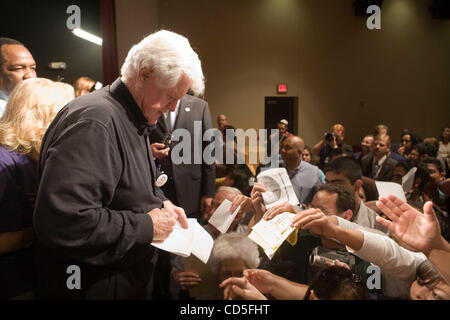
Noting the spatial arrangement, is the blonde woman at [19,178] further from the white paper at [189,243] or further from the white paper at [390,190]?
the white paper at [390,190]

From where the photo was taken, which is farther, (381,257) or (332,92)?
(332,92)

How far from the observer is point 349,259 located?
3.81ft

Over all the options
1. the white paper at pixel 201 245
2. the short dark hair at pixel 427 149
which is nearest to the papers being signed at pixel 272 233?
the white paper at pixel 201 245

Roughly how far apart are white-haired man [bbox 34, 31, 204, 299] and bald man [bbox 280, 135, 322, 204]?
130cm

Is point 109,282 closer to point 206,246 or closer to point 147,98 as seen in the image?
point 206,246

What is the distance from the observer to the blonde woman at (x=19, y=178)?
100 cm

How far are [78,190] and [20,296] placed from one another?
60cm

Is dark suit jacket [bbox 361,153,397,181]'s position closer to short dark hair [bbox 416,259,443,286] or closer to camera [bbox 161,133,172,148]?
short dark hair [bbox 416,259,443,286]

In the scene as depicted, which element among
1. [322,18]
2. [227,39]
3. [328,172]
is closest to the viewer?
[328,172]

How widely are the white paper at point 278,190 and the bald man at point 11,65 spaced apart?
149 centimetres

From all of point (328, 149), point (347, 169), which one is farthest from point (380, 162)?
point (347, 169)

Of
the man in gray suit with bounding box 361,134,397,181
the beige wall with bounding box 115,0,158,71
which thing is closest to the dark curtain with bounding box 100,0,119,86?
the beige wall with bounding box 115,0,158,71

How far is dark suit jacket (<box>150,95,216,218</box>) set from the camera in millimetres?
1526
